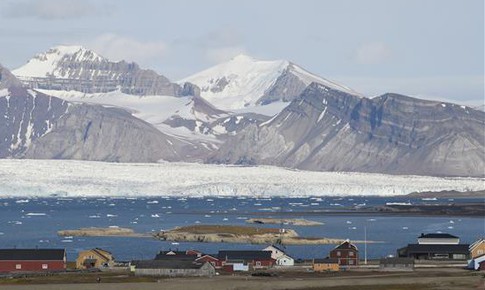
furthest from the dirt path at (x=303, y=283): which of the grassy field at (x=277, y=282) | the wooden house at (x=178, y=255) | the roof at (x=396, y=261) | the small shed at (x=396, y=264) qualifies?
the wooden house at (x=178, y=255)

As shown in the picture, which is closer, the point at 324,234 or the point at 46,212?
the point at 324,234

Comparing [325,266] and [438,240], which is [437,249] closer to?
[438,240]

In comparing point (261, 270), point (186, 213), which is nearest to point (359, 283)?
point (261, 270)

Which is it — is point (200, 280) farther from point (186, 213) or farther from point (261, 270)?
point (186, 213)

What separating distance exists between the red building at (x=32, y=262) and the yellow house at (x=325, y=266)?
16081mm

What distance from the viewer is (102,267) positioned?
9512 centimetres

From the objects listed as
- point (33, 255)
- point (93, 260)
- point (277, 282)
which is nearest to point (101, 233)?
point (93, 260)

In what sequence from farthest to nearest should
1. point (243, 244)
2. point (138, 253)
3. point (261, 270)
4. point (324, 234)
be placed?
point (324, 234) < point (243, 244) < point (138, 253) < point (261, 270)

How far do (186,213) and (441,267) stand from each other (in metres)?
93.2

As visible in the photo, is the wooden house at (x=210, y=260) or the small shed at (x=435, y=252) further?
the small shed at (x=435, y=252)

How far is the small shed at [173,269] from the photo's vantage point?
292ft

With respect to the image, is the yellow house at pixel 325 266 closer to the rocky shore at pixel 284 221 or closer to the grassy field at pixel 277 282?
the grassy field at pixel 277 282

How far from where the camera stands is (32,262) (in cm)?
9450

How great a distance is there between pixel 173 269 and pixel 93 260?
9.26 m
